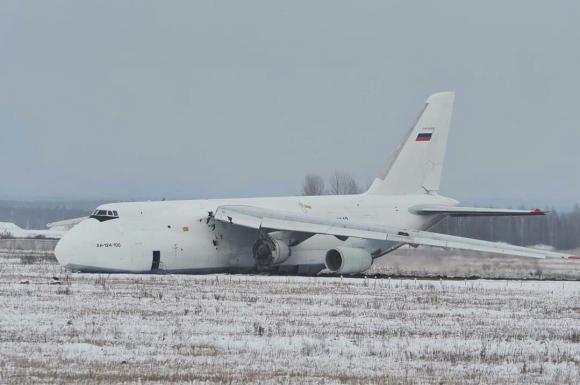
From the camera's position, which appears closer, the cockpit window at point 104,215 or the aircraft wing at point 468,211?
the cockpit window at point 104,215

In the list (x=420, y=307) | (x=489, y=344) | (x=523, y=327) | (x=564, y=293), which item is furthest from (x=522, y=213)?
(x=489, y=344)

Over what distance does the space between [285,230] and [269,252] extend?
4.49 ft

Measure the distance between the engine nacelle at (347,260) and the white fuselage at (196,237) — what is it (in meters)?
1.20

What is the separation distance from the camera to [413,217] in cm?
4581

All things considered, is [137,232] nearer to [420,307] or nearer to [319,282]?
[319,282]

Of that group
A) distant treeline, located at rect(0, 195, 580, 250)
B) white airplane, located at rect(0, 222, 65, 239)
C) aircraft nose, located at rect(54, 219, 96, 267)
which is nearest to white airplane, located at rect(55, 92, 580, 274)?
aircraft nose, located at rect(54, 219, 96, 267)

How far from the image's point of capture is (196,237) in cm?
3875

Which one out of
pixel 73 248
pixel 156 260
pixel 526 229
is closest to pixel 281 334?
pixel 73 248

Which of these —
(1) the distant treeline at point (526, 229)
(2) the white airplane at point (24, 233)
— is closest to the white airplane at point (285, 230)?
(1) the distant treeline at point (526, 229)

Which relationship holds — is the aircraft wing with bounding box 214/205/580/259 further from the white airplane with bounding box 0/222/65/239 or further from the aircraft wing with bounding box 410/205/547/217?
the white airplane with bounding box 0/222/65/239

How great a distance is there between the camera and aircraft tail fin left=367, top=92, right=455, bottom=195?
153ft

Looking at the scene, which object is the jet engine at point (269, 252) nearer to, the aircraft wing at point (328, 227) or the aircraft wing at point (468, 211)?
the aircraft wing at point (328, 227)

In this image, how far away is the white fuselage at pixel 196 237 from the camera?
3619 centimetres

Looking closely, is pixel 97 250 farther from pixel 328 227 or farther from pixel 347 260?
pixel 347 260
